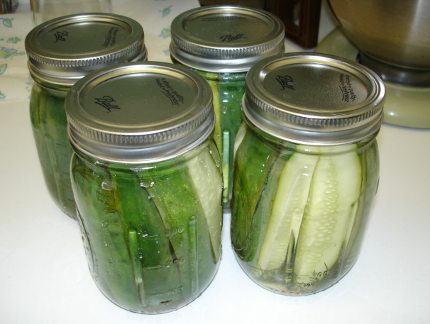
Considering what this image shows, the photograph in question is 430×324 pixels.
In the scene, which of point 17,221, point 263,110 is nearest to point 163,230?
point 263,110

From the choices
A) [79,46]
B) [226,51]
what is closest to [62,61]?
[79,46]

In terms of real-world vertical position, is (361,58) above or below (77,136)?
below

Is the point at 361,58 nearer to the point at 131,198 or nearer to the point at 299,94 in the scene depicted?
the point at 299,94

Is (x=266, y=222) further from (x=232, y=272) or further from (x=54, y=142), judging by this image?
(x=54, y=142)

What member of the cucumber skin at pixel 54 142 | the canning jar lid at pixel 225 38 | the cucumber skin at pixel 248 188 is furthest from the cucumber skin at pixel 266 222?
the cucumber skin at pixel 54 142

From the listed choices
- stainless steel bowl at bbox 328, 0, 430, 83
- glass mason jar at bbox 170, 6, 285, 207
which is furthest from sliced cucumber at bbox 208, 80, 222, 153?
stainless steel bowl at bbox 328, 0, 430, 83

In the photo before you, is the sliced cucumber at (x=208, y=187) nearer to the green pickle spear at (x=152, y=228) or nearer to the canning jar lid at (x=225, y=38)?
the green pickle spear at (x=152, y=228)

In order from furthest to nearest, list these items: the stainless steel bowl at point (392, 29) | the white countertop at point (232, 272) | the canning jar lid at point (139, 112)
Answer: the stainless steel bowl at point (392, 29), the white countertop at point (232, 272), the canning jar lid at point (139, 112)
